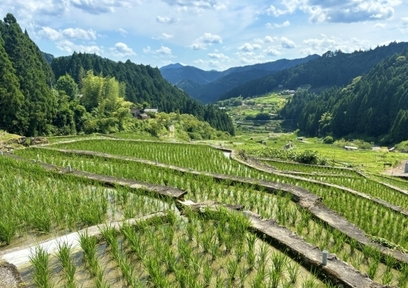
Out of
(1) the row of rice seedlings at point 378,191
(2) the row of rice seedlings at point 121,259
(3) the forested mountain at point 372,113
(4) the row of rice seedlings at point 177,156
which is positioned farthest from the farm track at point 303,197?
(3) the forested mountain at point 372,113

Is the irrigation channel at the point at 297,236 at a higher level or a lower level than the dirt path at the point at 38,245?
lower

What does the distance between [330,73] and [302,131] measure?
9810cm

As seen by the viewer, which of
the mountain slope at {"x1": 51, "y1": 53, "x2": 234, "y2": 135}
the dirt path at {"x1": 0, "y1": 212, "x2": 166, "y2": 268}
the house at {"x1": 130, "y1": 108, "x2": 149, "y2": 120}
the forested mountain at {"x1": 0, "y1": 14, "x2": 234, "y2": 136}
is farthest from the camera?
the mountain slope at {"x1": 51, "y1": 53, "x2": 234, "y2": 135}

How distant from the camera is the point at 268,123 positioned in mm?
140000

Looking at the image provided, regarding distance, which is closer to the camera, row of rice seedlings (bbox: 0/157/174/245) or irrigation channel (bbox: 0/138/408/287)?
irrigation channel (bbox: 0/138/408/287)

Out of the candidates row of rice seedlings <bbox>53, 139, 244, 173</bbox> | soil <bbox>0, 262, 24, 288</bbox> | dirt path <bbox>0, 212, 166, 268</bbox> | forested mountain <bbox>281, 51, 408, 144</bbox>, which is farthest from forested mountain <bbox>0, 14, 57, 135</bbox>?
forested mountain <bbox>281, 51, 408, 144</bbox>

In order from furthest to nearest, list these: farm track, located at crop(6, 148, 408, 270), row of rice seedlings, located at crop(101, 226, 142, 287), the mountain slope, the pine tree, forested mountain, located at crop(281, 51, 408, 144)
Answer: the mountain slope → forested mountain, located at crop(281, 51, 408, 144) → the pine tree → farm track, located at crop(6, 148, 408, 270) → row of rice seedlings, located at crop(101, 226, 142, 287)

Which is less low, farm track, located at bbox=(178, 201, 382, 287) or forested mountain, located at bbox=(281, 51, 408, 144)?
farm track, located at bbox=(178, 201, 382, 287)

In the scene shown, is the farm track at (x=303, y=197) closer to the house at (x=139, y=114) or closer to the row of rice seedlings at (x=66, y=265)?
the row of rice seedlings at (x=66, y=265)

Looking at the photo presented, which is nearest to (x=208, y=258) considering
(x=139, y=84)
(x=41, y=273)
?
(x=41, y=273)

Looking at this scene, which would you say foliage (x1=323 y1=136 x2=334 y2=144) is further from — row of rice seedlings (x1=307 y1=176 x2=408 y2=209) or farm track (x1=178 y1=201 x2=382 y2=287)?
farm track (x1=178 y1=201 x2=382 y2=287)

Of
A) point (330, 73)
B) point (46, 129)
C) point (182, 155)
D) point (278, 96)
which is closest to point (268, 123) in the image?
point (278, 96)

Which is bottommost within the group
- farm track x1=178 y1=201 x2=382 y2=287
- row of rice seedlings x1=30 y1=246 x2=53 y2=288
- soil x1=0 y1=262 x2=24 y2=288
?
farm track x1=178 y1=201 x2=382 y2=287

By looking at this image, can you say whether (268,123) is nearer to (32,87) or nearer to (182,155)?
(32,87)
